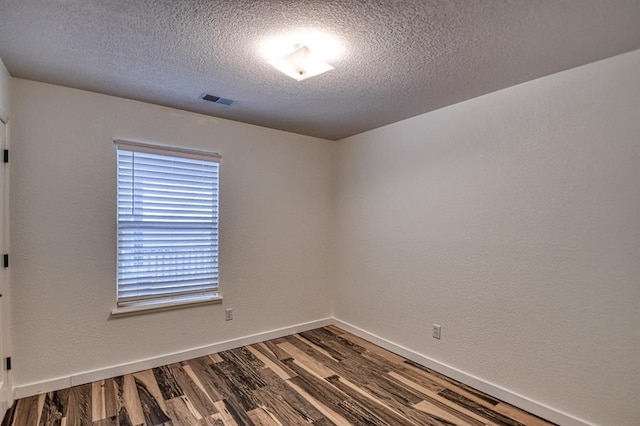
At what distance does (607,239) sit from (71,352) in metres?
3.98

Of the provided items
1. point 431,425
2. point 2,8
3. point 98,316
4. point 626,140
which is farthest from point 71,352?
point 626,140

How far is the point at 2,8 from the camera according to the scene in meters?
1.58

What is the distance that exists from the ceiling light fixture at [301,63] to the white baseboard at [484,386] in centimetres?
268

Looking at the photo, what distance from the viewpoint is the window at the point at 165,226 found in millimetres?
2875

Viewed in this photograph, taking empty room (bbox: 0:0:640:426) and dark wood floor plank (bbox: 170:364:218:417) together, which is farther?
dark wood floor plank (bbox: 170:364:218:417)

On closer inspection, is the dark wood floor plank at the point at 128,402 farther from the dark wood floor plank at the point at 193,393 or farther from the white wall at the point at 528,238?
the white wall at the point at 528,238

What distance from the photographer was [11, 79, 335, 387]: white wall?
8.14 feet

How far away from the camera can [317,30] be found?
1772mm

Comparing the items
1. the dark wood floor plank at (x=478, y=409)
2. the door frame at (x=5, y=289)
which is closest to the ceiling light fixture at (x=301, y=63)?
the door frame at (x=5, y=289)

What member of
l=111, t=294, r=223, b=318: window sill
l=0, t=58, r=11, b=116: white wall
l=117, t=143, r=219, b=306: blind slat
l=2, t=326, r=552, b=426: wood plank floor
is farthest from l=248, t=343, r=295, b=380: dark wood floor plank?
l=0, t=58, r=11, b=116: white wall

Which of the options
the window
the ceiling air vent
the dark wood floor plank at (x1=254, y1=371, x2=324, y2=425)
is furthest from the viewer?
the window

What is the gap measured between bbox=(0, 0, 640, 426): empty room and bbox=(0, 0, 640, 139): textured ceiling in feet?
0.05

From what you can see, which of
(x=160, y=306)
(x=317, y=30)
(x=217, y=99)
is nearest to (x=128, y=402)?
(x=160, y=306)

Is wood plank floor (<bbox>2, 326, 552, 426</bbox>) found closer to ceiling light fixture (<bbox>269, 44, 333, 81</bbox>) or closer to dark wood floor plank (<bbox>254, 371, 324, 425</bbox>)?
dark wood floor plank (<bbox>254, 371, 324, 425</bbox>)
